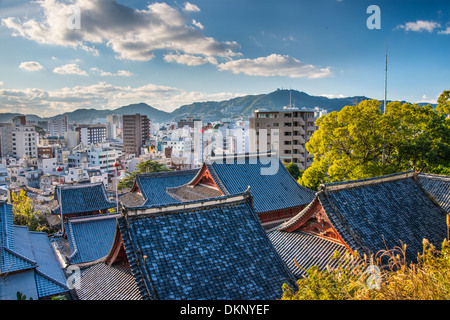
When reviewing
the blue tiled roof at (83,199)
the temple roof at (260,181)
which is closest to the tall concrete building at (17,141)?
the blue tiled roof at (83,199)

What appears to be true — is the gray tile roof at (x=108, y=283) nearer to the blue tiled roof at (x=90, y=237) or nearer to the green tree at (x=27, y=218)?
the blue tiled roof at (x=90, y=237)

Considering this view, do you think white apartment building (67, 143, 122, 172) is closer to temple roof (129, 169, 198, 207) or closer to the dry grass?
temple roof (129, 169, 198, 207)

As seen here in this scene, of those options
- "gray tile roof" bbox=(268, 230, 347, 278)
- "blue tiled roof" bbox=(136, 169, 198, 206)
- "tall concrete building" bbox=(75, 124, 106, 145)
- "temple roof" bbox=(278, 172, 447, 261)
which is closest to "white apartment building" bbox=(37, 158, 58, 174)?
"tall concrete building" bbox=(75, 124, 106, 145)

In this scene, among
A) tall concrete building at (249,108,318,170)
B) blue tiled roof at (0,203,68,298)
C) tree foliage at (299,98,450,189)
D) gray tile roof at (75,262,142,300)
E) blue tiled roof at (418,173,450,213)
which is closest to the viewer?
gray tile roof at (75,262,142,300)

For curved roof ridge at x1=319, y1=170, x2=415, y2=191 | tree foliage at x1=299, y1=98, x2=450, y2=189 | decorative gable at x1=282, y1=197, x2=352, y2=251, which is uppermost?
tree foliage at x1=299, y1=98, x2=450, y2=189

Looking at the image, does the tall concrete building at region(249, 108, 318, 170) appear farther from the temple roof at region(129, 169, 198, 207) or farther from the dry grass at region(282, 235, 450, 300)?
the dry grass at region(282, 235, 450, 300)

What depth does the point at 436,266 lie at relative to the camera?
677cm

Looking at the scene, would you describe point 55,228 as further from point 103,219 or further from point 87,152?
point 87,152

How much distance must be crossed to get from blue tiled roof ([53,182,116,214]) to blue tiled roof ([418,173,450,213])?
24973mm

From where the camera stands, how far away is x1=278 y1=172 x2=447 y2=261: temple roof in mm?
13062

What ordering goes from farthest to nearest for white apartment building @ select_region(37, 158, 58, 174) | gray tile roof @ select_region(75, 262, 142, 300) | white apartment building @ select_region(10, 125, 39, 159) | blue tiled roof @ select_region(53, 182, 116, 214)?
1. white apartment building @ select_region(10, 125, 39, 159)
2. white apartment building @ select_region(37, 158, 58, 174)
3. blue tiled roof @ select_region(53, 182, 116, 214)
4. gray tile roof @ select_region(75, 262, 142, 300)

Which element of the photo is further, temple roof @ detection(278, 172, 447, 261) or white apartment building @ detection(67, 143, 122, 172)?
white apartment building @ detection(67, 143, 122, 172)

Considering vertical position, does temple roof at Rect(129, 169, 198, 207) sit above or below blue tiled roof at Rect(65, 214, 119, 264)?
above
